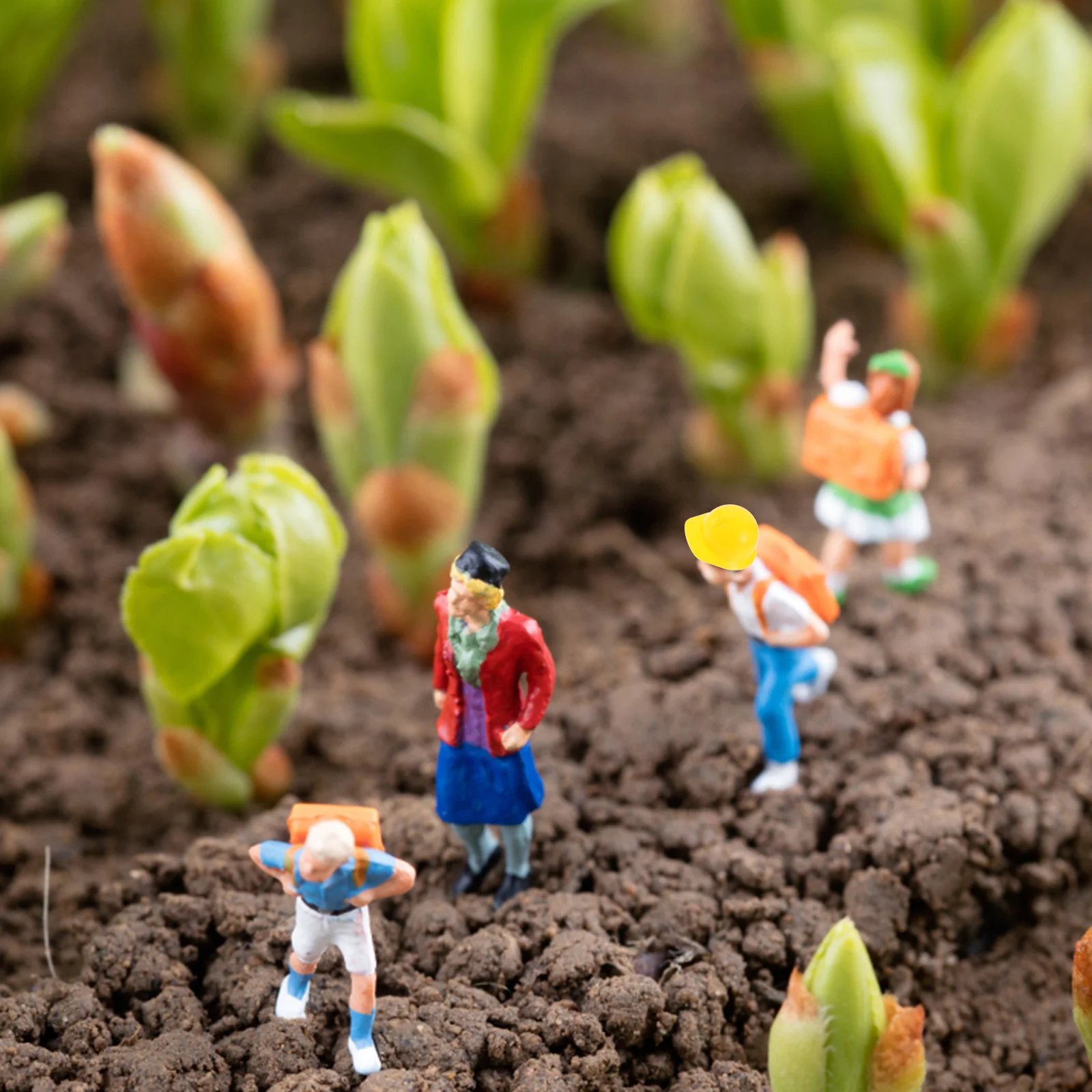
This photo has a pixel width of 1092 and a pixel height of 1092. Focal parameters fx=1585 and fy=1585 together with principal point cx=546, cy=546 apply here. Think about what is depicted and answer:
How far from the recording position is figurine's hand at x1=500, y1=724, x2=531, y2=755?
4.41 ft

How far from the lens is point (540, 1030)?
52.1 inches

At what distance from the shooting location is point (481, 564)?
128 cm

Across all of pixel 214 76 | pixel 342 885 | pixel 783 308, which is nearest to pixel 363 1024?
pixel 342 885

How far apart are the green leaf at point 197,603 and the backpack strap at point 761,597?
0.45 m

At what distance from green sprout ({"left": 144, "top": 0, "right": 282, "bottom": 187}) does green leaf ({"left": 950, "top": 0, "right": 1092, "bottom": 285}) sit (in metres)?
1.10

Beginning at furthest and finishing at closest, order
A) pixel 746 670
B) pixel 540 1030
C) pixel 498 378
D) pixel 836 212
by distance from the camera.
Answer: pixel 836 212 → pixel 498 378 → pixel 746 670 → pixel 540 1030

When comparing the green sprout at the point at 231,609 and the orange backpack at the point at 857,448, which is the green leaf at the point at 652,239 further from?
the green sprout at the point at 231,609

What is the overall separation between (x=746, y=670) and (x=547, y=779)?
26 centimetres

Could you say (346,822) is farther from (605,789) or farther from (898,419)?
(898,419)

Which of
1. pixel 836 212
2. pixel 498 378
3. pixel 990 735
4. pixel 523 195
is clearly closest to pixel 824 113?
pixel 836 212

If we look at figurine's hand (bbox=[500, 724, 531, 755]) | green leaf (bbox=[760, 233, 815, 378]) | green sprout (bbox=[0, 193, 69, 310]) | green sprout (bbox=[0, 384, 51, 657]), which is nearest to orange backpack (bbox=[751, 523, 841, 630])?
figurine's hand (bbox=[500, 724, 531, 755])

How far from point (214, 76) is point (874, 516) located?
1.43 m

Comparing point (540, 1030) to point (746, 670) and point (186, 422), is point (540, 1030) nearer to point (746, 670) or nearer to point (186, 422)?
point (746, 670)

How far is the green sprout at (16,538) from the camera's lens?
1.80 metres
